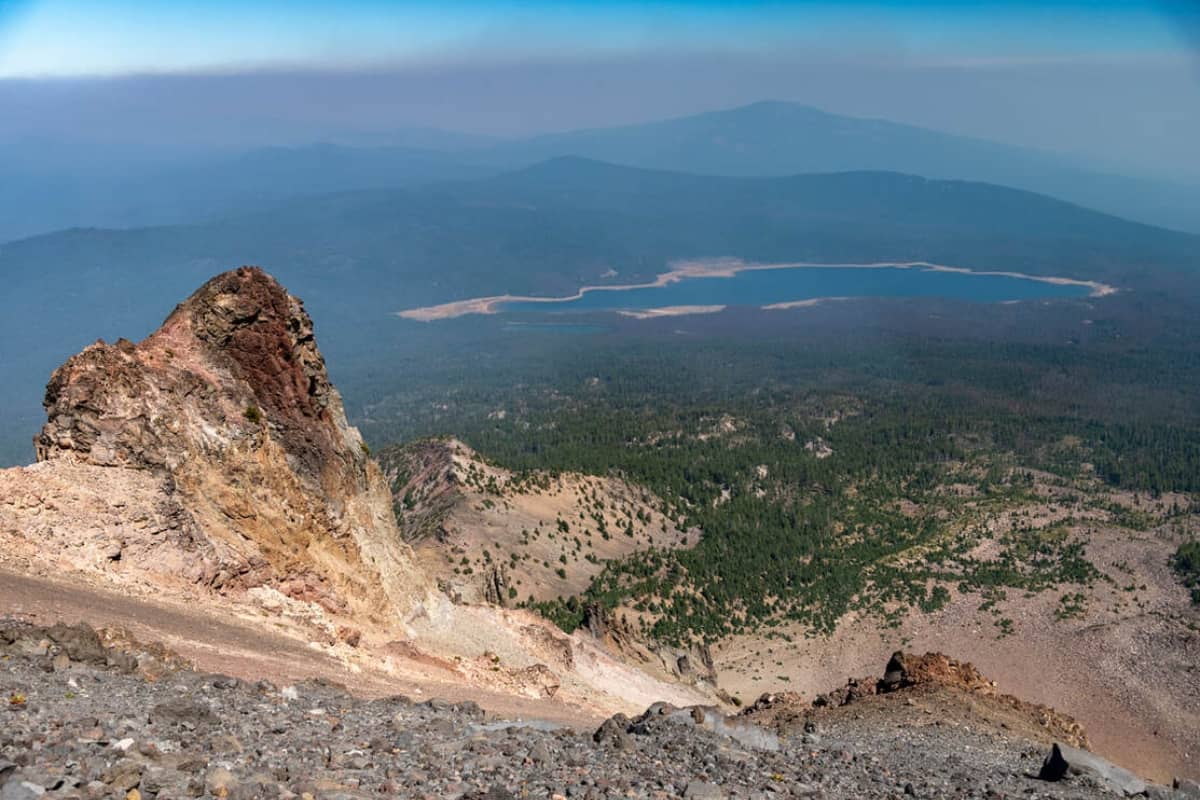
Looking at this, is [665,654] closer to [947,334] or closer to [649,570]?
[649,570]

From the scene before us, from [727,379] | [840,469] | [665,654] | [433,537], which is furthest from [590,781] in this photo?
[727,379]

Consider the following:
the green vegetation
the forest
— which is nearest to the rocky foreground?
the forest

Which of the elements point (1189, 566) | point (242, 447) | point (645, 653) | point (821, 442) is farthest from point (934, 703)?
point (821, 442)

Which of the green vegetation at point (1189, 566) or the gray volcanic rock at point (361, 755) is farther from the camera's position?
the green vegetation at point (1189, 566)

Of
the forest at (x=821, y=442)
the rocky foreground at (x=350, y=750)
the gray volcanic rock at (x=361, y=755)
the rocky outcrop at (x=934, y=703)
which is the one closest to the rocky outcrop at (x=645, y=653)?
the forest at (x=821, y=442)

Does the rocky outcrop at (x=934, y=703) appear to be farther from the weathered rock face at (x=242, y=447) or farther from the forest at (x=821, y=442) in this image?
the forest at (x=821, y=442)

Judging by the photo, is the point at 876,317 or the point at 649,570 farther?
the point at 876,317
